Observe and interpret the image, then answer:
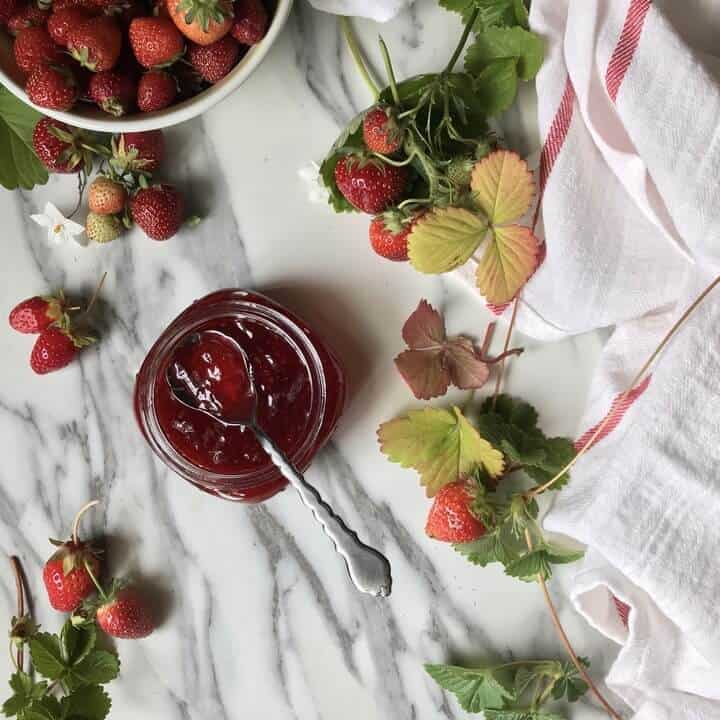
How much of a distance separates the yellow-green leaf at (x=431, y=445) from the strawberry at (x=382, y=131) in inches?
10.6

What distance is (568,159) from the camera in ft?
3.04

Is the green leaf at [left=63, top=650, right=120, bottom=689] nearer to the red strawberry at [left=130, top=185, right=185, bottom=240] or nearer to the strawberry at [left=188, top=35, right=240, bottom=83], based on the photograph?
the red strawberry at [left=130, top=185, right=185, bottom=240]

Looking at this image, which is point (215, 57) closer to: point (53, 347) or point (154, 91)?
point (154, 91)

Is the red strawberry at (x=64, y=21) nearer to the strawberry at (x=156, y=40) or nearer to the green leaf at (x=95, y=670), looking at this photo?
the strawberry at (x=156, y=40)

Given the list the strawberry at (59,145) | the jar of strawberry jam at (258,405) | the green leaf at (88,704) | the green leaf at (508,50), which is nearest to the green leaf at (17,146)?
Answer: the strawberry at (59,145)

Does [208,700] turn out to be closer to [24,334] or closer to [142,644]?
[142,644]

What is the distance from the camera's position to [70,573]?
3.48 feet

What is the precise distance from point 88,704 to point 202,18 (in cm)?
72

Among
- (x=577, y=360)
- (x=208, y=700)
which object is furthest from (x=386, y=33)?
(x=208, y=700)

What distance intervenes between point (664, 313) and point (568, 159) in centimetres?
18

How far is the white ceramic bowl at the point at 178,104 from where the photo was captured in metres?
0.90

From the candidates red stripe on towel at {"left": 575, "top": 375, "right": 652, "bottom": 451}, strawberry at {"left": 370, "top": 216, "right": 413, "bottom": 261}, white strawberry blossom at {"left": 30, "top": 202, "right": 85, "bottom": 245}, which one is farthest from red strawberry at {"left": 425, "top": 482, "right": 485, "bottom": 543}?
white strawberry blossom at {"left": 30, "top": 202, "right": 85, "bottom": 245}

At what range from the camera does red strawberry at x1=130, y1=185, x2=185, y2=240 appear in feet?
3.28

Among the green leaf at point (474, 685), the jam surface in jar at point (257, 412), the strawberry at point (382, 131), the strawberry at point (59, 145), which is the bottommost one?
the green leaf at point (474, 685)
